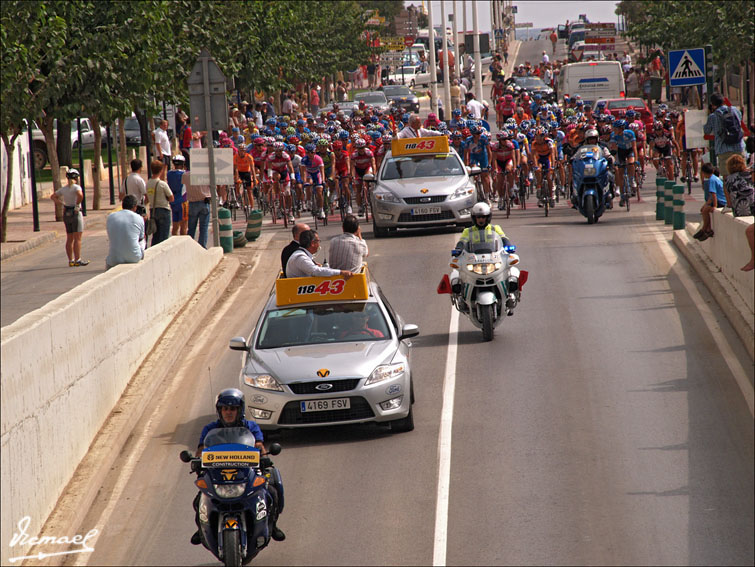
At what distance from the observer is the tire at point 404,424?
1283cm

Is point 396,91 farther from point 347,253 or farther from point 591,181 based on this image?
point 347,253

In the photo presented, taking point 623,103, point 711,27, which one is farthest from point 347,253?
point 711,27

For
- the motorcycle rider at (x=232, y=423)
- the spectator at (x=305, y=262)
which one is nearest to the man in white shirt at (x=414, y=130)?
the spectator at (x=305, y=262)

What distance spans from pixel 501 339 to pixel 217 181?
874cm

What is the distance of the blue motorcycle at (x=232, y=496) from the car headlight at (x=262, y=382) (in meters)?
3.19

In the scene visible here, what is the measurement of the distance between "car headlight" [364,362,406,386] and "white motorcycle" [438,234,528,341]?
3.71 meters

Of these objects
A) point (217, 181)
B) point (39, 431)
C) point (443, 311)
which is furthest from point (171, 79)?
point (39, 431)

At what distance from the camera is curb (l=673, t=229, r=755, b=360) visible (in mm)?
15383

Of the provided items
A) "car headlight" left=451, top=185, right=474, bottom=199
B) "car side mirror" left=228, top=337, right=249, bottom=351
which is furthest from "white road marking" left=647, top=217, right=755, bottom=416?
"car side mirror" left=228, top=337, right=249, bottom=351

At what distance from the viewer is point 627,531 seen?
971 centimetres

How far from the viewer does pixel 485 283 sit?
1645 cm

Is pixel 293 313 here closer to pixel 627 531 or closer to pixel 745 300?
pixel 627 531

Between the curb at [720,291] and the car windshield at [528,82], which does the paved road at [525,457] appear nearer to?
the curb at [720,291]

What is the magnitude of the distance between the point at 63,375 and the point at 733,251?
971 centimetres
